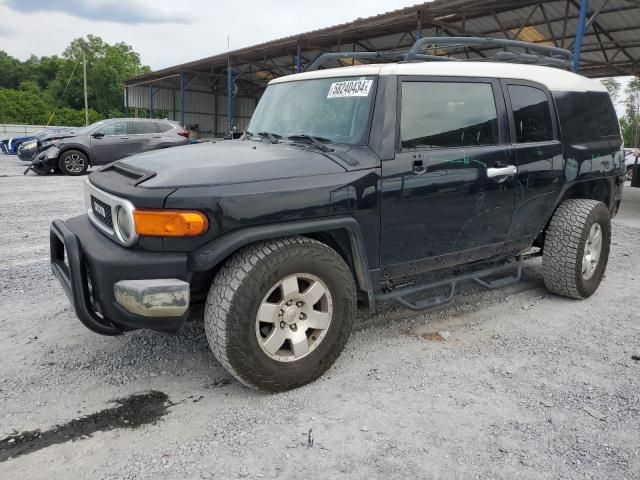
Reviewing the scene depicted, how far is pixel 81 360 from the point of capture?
10.4 ft

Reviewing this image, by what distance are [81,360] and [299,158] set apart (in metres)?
1.88

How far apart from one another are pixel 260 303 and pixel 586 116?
11.5 feet

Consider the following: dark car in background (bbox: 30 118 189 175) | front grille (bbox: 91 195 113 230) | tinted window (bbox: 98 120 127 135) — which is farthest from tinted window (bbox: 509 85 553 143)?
tinted window (bbox: 98 120 127 135)

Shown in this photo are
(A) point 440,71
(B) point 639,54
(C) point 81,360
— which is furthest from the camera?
(B) point 639,54

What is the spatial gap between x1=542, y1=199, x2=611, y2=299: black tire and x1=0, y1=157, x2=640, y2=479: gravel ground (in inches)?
9.8

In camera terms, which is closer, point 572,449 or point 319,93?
point 572,449

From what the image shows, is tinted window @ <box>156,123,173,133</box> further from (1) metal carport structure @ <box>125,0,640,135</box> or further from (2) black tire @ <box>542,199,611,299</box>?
(2) black tire @ <box>542,199,611,299</box>

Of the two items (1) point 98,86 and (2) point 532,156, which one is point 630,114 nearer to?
(1) point 98,86

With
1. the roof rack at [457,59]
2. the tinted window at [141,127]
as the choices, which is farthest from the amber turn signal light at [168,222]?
the tinted window at [141,127]

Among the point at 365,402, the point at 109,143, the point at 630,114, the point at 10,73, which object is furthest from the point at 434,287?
the point at 10,73

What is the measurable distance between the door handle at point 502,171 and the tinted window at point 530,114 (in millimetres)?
253

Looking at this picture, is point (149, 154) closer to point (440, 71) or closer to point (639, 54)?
point (440, 71)

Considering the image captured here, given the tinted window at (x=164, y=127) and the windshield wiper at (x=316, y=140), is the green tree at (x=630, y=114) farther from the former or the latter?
the windshield wiper at (x=316, y=140)

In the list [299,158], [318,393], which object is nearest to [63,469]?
[318,393]
